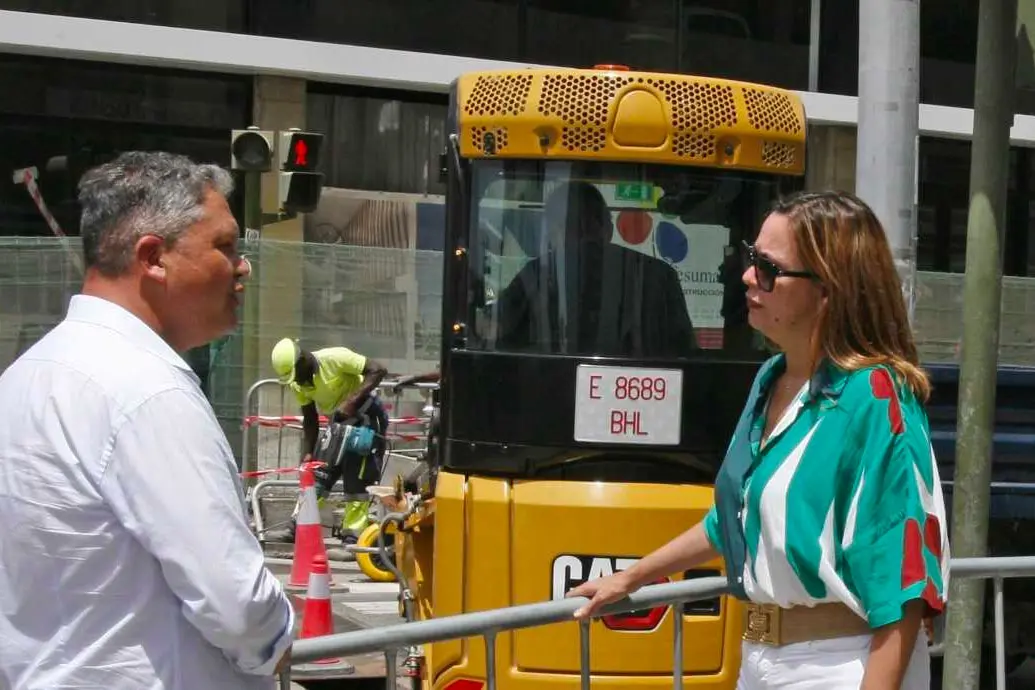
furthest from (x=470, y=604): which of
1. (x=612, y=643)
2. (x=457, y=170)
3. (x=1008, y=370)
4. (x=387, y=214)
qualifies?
(x=387, y=214)

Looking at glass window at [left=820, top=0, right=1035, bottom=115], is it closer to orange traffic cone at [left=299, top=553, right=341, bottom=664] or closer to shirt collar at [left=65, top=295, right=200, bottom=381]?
orange traffic cone at [left=299, top=553, right=341, bottom=664]

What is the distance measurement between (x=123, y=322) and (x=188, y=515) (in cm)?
36

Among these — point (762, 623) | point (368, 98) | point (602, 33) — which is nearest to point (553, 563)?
point (762, 623)

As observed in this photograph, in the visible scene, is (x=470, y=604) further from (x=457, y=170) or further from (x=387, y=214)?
(x=387, y=214)

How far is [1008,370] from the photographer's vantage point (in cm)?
731

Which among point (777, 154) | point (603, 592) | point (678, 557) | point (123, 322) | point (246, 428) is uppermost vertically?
point (777, 154)

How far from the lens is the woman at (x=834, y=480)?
2756 millimetres

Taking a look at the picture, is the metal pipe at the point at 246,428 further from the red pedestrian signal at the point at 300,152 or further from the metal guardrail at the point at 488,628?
the metal guardrail at the point at 488,628

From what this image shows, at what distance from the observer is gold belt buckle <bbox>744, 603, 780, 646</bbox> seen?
2.93 m

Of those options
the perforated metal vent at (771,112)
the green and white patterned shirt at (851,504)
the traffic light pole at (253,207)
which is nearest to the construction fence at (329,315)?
the traffic light pole at (253,207)

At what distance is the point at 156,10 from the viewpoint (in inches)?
601

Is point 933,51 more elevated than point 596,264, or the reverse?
point 933,51

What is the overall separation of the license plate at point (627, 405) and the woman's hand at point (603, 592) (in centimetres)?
227

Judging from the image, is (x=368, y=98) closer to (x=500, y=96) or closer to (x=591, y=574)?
(x=500, y=96)
